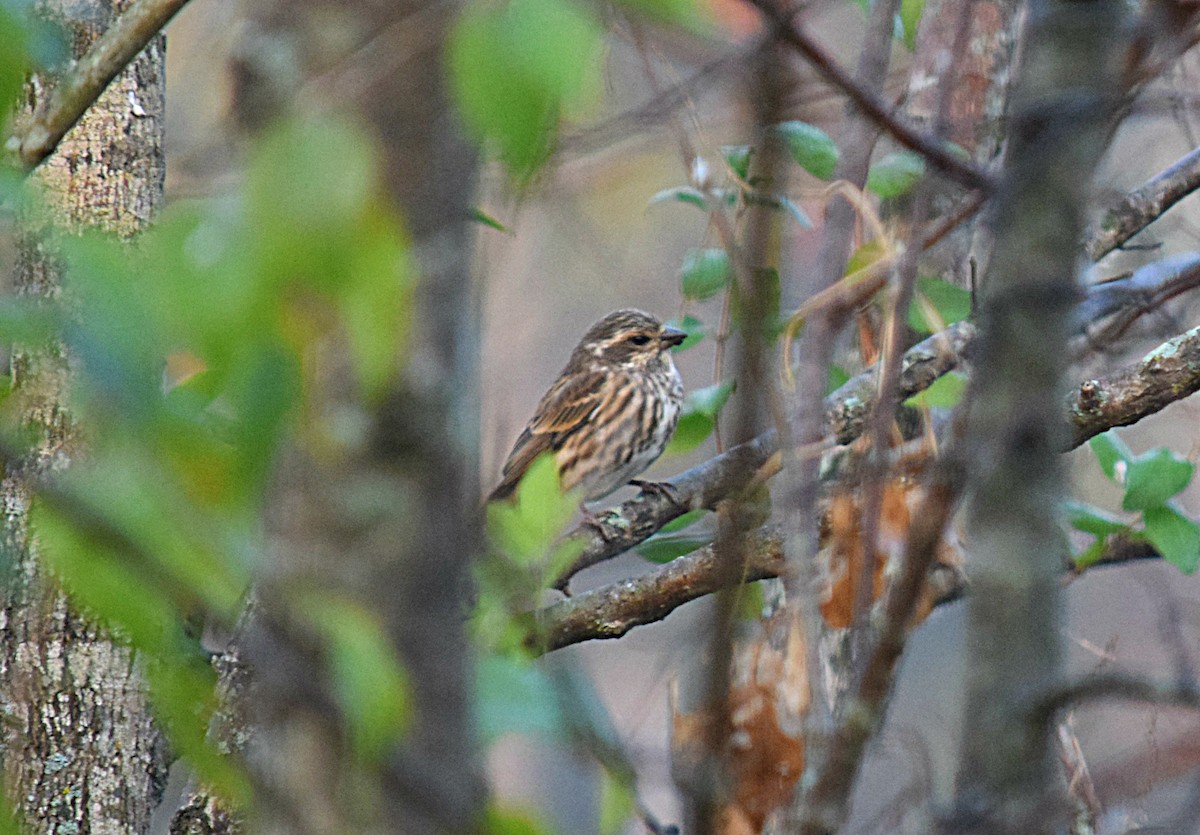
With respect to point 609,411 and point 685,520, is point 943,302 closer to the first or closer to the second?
point 685,520

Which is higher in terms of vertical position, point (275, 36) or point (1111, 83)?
point (275, 36)

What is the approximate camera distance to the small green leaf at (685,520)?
365 cm

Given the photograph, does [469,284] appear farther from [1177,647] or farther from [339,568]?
[1177,647]

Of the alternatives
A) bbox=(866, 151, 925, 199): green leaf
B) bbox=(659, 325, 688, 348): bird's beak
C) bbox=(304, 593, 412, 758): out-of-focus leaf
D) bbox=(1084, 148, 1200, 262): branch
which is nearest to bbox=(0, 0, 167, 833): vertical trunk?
bbox=(866, 151, 925, 199): green leaf

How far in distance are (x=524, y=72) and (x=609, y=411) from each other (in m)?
4.76

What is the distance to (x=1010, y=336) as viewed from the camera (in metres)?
1.33

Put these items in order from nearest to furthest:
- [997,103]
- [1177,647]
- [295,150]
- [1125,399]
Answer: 1. [295,150]
2. [1177,647]
3. [1125,399]
4. [997,103]

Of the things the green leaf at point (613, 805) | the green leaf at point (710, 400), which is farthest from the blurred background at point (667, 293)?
the green leaf at point (710, 400)

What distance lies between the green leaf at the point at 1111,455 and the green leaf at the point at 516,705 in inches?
94.0

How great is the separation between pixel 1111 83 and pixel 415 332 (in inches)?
29.2

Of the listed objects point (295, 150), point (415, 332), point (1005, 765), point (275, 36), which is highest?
point (275, 36)

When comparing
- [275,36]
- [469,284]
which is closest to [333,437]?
[469,284]

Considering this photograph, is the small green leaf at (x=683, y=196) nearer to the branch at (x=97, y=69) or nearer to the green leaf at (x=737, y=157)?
the green leaf at (x=737, y=157)

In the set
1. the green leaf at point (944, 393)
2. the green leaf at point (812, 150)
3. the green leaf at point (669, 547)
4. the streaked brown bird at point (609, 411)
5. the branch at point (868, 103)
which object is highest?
the streaked brown bird at point (609, 411)
